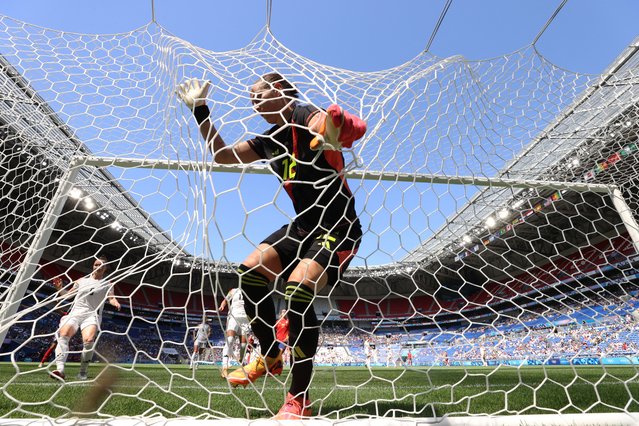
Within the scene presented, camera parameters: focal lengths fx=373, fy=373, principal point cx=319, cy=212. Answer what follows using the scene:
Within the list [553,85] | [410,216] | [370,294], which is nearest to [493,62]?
[553,85]

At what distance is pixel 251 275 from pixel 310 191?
48 centimetres

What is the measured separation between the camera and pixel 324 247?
62.1 inches

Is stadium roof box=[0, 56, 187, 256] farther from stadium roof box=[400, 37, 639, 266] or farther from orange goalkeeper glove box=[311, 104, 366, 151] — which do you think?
stadium roof box=[400, 37, 639, 266]

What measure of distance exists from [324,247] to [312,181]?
316 millimetres

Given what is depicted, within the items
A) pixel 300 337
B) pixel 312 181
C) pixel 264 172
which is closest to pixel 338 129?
pixel 312 181

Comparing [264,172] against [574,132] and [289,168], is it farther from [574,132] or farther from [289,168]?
[574,132]

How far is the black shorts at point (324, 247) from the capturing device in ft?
5.14

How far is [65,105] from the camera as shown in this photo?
3.26m

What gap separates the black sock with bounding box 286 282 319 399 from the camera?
1450 mm

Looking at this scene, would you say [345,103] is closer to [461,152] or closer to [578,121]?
[461,152]

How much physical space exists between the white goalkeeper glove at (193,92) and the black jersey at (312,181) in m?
0.39

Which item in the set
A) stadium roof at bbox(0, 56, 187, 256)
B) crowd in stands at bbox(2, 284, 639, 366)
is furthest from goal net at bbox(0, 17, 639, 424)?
crowd in stands at bbox(2, 284, 639, 366)

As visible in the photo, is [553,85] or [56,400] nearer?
[56,400]

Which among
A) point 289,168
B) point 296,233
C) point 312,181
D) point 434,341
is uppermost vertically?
point 434,341
